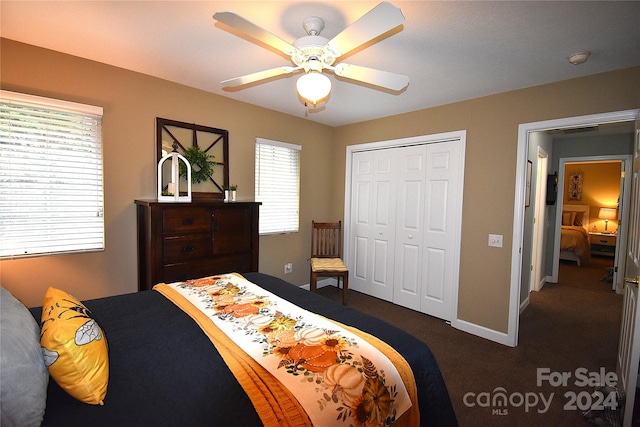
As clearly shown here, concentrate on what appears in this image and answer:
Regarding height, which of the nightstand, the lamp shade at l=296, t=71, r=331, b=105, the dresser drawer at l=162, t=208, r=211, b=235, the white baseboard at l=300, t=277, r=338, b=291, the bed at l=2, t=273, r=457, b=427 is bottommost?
the white baseboard at l=300, t=277, r=338, b=291

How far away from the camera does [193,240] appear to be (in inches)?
104

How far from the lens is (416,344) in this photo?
1438 mm

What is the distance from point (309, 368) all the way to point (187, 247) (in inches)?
74.0

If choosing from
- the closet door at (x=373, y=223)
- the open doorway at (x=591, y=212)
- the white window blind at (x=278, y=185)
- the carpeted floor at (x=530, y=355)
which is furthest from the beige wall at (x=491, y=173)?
the open doorway at (x=591, y=212)

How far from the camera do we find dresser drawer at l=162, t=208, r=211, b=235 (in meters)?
2.49

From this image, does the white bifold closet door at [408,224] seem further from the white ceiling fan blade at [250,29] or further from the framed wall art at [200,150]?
the white ceiling fan blade at [250,29]

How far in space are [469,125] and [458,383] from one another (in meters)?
2.50

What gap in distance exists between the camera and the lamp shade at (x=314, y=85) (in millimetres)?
1706

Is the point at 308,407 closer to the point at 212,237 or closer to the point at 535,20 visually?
the point at 212,237

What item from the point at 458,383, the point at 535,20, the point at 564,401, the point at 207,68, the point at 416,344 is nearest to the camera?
the point at 416,344

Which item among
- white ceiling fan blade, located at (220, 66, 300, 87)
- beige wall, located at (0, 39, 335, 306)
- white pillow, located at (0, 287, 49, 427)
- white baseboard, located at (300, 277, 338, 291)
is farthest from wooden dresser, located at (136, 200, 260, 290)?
white baseboard, located at (300, 277, 338, 291)

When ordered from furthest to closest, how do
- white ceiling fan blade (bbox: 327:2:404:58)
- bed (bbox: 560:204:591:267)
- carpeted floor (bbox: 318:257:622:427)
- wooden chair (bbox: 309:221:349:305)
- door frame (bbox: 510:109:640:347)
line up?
bed (bbox: 560:204:591:267), wooden chair (bbox: 309:221:349:305), door frame (bbox: 510:109:640:347), carpeted floor (bbox: 318:257:622:427), white ceiling fan blade (bbox: 327:2:404:58)

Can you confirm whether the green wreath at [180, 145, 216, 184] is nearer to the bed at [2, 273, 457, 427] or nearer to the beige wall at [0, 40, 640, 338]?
the beige wall at [0, 40, 640, 338]

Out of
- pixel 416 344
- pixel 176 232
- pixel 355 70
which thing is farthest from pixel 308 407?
pixel 176 232
